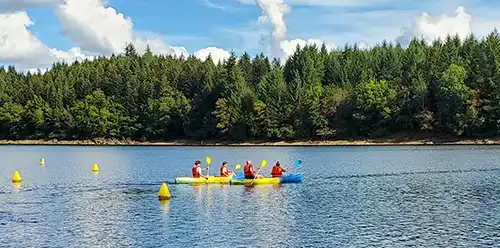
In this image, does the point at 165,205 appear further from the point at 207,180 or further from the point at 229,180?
the point at 229,180

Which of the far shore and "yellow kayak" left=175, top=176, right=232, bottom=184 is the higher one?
the far shore

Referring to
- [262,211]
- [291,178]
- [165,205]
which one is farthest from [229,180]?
[262,211]

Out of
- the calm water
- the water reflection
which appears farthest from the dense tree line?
the water reflection

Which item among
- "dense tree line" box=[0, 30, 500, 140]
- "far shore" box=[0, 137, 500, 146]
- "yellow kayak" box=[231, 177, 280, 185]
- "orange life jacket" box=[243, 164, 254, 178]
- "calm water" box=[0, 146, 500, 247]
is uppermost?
"dense tree line" box=[0, 30, 500, 140]

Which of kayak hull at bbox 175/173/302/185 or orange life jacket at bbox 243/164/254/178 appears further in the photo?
→ orange life jacket at bbox 243/164/254/178

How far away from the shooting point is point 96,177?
65438 millimetres

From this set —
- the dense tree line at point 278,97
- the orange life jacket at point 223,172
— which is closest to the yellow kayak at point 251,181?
the orange life jacket at point 223,172

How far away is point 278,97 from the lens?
145500 mm

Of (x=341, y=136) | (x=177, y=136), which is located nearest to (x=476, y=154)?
(x=341, y=136)

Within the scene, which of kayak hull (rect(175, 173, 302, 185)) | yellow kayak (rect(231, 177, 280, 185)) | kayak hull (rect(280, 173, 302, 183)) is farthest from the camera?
kayak hull (rect(280, 173, 302, 183))

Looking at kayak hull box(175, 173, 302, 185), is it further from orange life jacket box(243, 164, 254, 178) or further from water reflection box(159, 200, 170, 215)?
water reflection box(159, 200, 170, 215)

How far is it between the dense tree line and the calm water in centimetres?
6366

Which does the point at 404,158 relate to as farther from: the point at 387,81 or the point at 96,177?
the point at 387,81

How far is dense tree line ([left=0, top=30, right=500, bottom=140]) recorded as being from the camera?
128125mm
